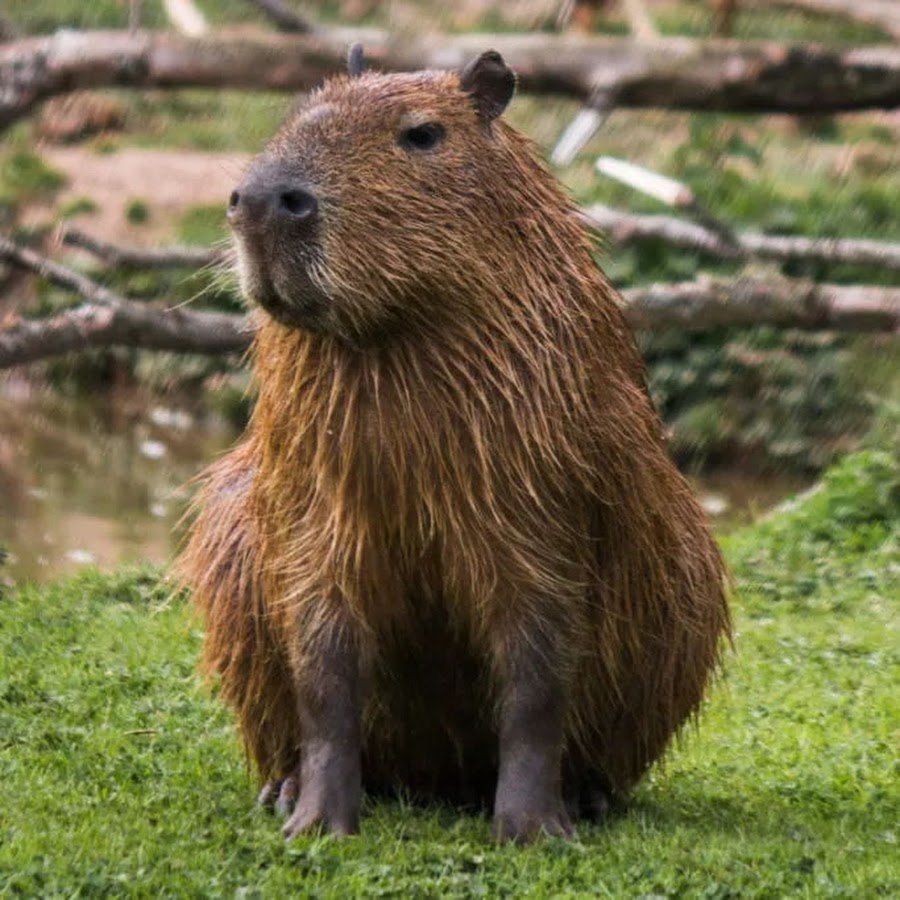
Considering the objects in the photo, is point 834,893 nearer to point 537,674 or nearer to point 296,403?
point 537,674

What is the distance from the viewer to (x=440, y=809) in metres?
4.88

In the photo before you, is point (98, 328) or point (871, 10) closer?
point (98, 328)

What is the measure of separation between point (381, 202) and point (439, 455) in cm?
54

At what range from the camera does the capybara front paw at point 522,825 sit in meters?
4.50

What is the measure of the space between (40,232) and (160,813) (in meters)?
8.91

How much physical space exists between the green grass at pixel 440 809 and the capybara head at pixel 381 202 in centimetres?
113

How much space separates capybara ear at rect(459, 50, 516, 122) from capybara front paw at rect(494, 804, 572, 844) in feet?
4.93

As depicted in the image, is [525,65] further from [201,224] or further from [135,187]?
[135,187]

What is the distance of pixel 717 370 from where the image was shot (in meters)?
11.5

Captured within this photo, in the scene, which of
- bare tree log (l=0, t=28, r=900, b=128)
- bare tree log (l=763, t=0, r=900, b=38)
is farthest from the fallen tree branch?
bare tree log (l=763, t=0, r=900, b=38)

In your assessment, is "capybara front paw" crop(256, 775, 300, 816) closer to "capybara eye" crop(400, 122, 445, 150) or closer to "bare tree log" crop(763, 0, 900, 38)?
"capybara eye" crop(400, 122, 445, 150)

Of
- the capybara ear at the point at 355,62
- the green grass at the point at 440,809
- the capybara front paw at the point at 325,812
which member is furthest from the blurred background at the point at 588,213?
the capybara front paw at the point at 325,812

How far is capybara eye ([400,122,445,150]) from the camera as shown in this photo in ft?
14.4

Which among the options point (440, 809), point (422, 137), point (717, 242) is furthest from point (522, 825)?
point (717, 242)
